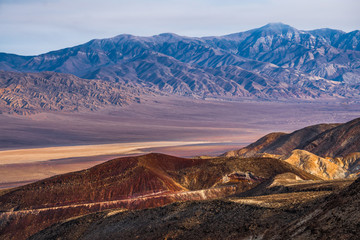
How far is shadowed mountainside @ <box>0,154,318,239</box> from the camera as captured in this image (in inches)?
→ 1689

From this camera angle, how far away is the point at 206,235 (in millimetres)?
25312

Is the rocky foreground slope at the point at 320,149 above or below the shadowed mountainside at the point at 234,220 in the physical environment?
below

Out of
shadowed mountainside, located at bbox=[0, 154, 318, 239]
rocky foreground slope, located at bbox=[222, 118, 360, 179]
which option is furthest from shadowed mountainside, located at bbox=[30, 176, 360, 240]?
rocky foreground slope, located at bbox=[222, 118, 360, 179]

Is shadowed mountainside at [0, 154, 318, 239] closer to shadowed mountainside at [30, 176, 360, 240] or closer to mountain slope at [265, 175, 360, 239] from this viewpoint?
shadowed mountainside at [30, 176, 360, 240]

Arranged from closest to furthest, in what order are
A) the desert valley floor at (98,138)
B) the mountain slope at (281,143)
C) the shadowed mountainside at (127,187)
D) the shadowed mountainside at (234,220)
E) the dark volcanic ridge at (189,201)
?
the shadowed mountainside at (234,220) → the dark volcanic ridge at (189,201) → the shadowed mountainside at (127,187) → the desert valley floor at (98,138) → the mountain slope at (281,143)

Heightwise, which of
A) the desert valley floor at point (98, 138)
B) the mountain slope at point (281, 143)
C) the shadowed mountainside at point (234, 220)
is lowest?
the desert valley floor at point (98, 138)

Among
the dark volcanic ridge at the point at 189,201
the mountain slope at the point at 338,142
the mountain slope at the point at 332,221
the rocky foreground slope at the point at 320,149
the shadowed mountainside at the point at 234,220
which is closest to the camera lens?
the mountain slope at the point at 332,221

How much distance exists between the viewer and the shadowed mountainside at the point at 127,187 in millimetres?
42906

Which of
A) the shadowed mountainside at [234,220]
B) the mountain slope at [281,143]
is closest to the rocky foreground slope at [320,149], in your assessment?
the mountain slope at [281,143]

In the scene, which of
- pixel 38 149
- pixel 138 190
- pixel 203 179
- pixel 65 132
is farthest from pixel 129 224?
pixel 65 132

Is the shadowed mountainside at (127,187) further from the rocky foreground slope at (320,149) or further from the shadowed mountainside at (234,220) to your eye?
the rocky foreground slope at (320,149)

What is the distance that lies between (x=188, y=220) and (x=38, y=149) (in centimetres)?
9497

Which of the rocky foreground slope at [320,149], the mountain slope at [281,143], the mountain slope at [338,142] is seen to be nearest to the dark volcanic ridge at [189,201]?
the rocky foreground slope at [320,149]

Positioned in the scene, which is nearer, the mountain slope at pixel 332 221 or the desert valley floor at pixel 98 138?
the mountain slope at pixel 332 221
